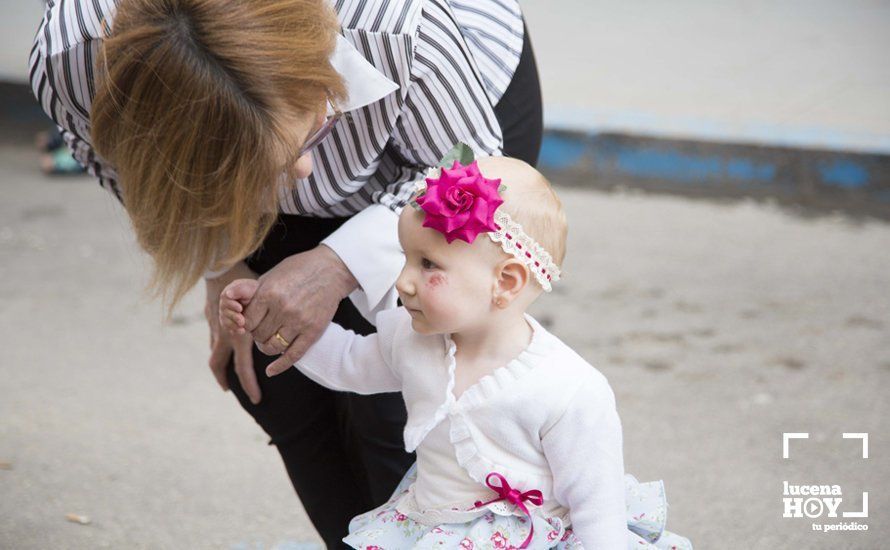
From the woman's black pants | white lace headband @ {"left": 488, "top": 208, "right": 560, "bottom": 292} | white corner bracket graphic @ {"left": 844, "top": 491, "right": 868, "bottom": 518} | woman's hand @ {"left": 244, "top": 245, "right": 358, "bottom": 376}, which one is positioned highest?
white lace headband @ {"left": 488, "top": 208, "right": 560, "bottom": 292}

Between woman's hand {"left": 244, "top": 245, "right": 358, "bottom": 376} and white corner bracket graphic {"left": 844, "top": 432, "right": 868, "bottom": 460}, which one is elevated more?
woman's hand {"left": 244, "top": 245, "right": 358, "bottom": 376}

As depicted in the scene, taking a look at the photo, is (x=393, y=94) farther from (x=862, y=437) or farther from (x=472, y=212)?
(x=862, y=437)

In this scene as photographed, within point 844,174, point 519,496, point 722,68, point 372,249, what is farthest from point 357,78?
point 722,68

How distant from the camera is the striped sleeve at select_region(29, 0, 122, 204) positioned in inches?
62.8

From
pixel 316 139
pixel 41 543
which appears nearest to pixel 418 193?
pixel 316 139

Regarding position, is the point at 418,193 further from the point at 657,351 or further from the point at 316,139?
the point at 657,351

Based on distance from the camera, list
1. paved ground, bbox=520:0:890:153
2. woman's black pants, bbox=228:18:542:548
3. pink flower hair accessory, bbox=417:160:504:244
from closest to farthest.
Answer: pink flower hair accessory, bbox=417:160:504:244 → woman's black pants, bbox=228:18:542:548 → paved ground, bbox=520:0:890:153

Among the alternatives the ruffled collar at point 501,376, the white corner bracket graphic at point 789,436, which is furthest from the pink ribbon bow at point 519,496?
the white corner bracket graphic at point 789,436

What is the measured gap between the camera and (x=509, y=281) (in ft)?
4.54

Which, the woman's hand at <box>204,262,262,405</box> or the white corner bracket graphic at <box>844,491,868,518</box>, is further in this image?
the white corner bracket graphic at <box>844,491,868,518</box>

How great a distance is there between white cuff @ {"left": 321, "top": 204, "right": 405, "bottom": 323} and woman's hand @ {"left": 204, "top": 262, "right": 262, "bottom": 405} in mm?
265

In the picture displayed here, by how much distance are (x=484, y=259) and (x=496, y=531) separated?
1.18ft

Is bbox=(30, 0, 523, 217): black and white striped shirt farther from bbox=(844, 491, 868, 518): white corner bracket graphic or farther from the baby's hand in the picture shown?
bbox=(844, 491, 868, 518): white corner bracket graphic

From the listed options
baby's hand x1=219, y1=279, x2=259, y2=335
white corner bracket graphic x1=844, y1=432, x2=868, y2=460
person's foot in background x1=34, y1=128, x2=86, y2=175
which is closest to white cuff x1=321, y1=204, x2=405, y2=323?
baby's hand x1=219, y1=279, x2=259, y2=335
